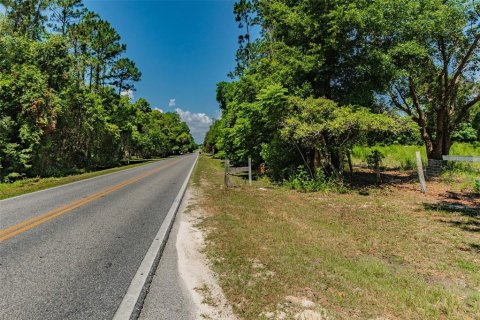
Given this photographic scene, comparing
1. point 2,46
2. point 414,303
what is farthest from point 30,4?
point 414,303

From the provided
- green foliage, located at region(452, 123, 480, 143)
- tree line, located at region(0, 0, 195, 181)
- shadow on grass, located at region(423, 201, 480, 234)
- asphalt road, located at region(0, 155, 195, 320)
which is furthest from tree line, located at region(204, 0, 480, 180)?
green foliage, located at region(452, 123, 480, 143)

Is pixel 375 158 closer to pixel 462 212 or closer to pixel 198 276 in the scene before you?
pixel 462 212

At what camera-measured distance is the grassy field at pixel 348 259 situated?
379cm

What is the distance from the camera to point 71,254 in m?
5.58

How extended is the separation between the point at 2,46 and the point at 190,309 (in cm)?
2616

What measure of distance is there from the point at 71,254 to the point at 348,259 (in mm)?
4870

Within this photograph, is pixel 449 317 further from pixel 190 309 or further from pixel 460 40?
pixel 460 40

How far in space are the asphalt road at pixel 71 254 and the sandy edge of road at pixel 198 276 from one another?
718 mm

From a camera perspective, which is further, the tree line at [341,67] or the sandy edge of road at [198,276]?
the tree line at [341,67]

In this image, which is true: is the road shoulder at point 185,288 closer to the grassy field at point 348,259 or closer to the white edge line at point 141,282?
the white edge line at point 141,282

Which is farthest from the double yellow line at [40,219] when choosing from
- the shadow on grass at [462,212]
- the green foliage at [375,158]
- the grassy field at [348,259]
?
the green foliage at [375,158]

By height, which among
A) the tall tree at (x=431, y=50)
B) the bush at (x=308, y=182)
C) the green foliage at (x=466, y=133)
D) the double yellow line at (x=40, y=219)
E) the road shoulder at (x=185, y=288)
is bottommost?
the road shoulder at (x=185, y=288)

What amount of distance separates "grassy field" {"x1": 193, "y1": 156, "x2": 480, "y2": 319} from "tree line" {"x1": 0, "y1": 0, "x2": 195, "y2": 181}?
1801cm

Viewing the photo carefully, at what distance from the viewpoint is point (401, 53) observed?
1441 centimetres
